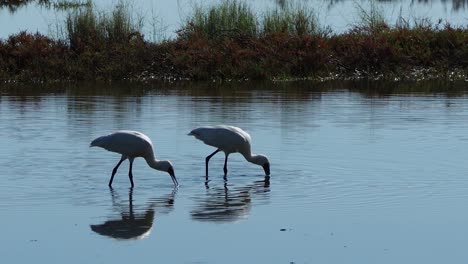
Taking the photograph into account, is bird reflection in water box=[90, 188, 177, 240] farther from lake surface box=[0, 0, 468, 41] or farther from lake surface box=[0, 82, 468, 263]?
lake surface box=[0, 0, 468, 41]

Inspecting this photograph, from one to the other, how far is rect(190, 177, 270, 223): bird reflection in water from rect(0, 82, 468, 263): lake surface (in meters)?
0.02

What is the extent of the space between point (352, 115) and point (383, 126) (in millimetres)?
1508

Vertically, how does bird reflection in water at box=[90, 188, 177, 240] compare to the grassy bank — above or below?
below

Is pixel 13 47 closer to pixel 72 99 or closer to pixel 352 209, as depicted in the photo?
pixel 72 99

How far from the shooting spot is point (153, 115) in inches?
765

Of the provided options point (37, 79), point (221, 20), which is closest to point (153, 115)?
point (37, 79)

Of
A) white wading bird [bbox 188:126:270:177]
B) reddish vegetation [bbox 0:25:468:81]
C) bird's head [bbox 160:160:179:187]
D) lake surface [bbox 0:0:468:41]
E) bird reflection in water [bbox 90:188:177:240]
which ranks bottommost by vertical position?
bird reflection in water [bbox 90:188:177:240]

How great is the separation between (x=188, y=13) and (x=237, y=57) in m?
5.50

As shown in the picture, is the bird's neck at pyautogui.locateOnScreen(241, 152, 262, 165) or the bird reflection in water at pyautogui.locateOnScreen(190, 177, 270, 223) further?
the bird's neck at pyautogui.locateOnScreen(241, 152, 262, 165)

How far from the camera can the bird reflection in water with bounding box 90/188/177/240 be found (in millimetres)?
10289

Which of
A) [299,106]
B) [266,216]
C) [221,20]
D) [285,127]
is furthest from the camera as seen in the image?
[221,20]

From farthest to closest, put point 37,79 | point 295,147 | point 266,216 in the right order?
point 37,79 → point 295,147 → point 266,216

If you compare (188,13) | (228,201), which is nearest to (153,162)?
(228,201)

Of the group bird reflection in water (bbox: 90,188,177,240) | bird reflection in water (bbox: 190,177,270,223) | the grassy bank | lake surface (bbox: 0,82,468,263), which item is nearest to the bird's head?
lake surface (bbox: 0,82,468,263)
